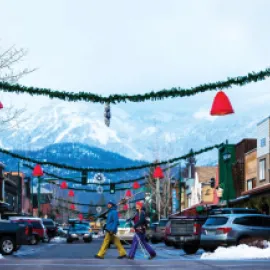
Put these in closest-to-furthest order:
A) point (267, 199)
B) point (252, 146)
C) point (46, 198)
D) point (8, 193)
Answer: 1. point (267, 199)
2. point (252, 146)
3. point (8, 193)
4. point (46, 198)

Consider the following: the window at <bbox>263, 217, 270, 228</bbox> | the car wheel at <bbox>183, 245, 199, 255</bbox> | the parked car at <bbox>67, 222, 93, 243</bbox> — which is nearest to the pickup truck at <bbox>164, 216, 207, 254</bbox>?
the car wheel at <bbox>183, 245, 199, 255</bbox>

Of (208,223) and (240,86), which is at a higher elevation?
(240,86)

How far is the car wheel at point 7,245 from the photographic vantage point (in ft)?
106

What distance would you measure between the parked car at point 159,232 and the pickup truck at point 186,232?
11.7 m

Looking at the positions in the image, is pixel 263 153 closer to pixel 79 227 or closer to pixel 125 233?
pixel 79 227

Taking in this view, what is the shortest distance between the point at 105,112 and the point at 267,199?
34.3 meters

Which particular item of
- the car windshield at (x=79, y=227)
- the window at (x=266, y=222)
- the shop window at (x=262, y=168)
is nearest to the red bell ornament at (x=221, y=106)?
the window at (x=266, y=222)

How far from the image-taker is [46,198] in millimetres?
165375

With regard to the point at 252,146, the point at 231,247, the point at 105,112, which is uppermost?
the point at 252,146

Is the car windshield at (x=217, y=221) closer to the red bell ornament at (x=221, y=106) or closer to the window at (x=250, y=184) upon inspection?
the red bell ornament at (x=221, y=106)

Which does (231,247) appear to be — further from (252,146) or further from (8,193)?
(8,193)

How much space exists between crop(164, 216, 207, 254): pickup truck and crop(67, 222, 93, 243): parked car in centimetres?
2480

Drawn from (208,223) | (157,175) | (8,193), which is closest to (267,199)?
(157,175)

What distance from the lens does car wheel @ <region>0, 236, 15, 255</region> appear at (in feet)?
106
